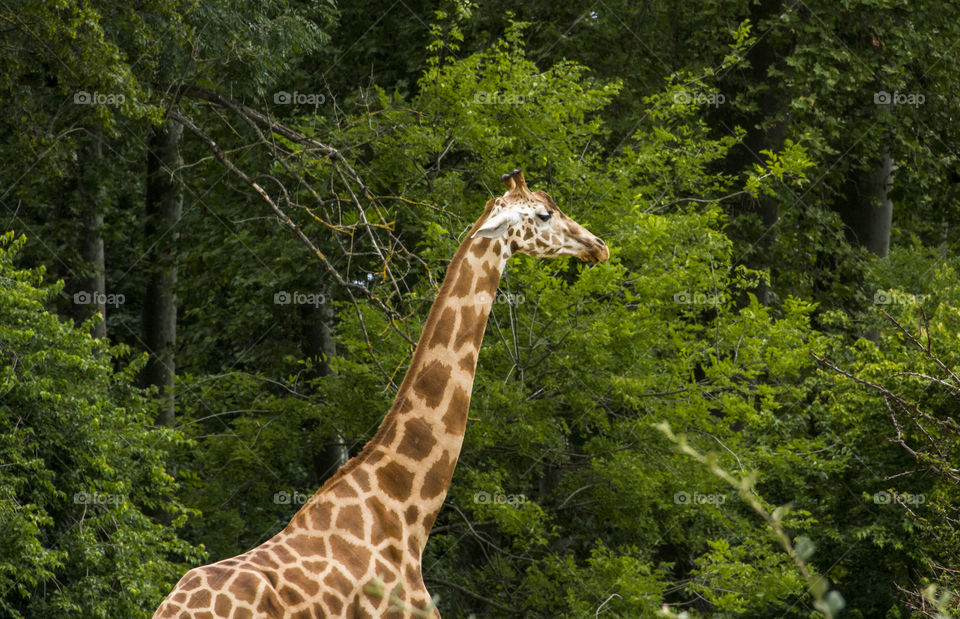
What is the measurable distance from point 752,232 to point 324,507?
36.3ft

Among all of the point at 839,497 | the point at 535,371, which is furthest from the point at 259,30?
the point at 839,497

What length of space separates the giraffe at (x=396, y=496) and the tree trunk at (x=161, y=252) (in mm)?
11544

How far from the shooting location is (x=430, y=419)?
5531 millimetres

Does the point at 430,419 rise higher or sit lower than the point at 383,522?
higher

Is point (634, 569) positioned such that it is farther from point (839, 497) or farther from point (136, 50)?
point (136, 50)

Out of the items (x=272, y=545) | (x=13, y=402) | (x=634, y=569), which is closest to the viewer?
(x=272, y=545)

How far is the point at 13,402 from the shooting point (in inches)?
368
